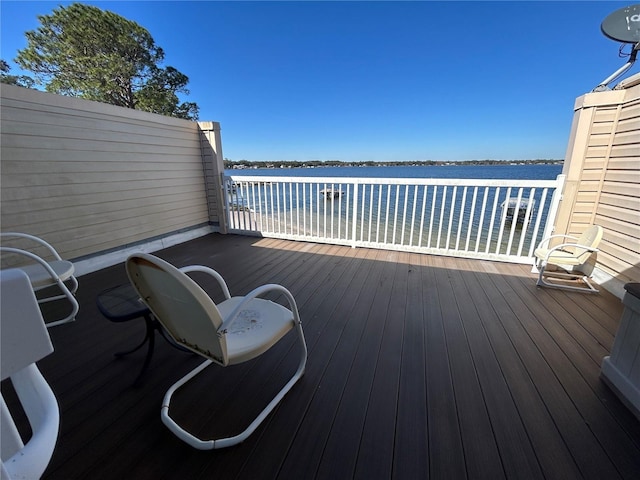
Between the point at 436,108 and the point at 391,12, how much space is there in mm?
12235

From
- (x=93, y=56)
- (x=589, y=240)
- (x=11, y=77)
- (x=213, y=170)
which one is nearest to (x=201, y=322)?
(x=589, y=240)

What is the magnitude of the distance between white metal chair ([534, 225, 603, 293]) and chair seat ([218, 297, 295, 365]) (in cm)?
291

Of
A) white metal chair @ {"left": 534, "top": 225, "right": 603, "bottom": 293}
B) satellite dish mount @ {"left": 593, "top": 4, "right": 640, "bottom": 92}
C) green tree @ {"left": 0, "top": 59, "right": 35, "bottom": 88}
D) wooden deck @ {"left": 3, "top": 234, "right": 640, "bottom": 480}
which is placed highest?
green tree @ {"left": 0, "top": 59, "right": 35, "bottom": 88}

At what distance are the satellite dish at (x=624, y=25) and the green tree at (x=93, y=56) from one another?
1428cm

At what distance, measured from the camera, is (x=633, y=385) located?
1.44 m

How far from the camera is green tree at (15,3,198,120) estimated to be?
9766 mm

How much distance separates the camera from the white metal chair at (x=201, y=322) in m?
1.12

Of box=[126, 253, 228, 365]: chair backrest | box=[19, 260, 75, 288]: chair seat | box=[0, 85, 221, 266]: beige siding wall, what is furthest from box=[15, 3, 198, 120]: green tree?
box=[126, 253, 228, 365]: chair backrest

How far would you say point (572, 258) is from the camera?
108 inches

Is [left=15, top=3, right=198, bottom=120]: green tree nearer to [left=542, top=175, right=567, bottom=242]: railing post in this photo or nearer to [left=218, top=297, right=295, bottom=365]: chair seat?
[left=218, top=297, right=295, bottom=365]: chair seat

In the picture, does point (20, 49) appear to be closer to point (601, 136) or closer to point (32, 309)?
point (32, 309)

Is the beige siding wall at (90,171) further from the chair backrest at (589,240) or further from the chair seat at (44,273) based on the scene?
the chair backrest at (589,240)

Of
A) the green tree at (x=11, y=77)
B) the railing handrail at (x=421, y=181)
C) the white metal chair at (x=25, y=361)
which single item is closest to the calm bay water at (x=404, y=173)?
the railing handrail at (x=421, y=181)

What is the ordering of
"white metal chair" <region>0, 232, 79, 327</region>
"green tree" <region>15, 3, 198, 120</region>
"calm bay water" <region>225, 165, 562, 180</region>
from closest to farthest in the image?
"white metal chair" <region>0, 232, 79, 327</region>
"green tree" <region>15, 3, 198, 120</region>
"calm bay water" <region>225, 165, 562, 180</region>
